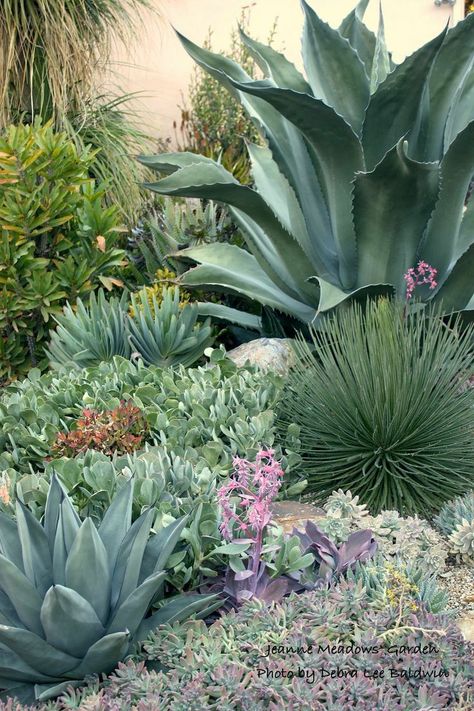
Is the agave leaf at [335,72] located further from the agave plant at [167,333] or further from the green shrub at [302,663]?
the green shrub at [302,663]

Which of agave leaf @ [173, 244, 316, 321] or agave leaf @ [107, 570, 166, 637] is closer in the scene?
agave leaf @ [107, 570, 166, 637]

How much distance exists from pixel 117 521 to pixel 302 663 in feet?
1.96

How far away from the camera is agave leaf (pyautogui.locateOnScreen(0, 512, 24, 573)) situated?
6.77ft

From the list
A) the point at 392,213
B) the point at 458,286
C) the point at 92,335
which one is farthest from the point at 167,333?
the point at 458,286

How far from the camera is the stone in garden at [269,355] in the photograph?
12.4ft

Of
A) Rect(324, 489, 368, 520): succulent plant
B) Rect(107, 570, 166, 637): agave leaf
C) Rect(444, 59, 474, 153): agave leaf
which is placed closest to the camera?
Rect(107, 570, 166, 637): agave leaf

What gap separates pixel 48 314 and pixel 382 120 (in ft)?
6.57

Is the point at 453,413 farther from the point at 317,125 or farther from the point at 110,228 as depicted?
the point at 110,228

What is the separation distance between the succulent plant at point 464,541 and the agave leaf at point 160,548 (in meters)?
0.94

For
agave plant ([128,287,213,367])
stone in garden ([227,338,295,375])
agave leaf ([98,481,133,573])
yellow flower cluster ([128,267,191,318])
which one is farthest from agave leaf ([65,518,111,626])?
yellow flower cluster ([128,267,191,318])

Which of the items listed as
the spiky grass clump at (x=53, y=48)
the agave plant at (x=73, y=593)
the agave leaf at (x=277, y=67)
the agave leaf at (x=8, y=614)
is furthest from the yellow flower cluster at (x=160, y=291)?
the agave leaf at (x=8, y=614)

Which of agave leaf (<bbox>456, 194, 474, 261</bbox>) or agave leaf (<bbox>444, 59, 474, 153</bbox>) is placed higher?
agave leaf (<bbox>444, 59, 474, 153</bbox>)

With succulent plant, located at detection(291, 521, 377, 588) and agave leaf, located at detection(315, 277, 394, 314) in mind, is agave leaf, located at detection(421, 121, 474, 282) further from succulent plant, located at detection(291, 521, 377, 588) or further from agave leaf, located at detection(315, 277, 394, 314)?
succulent plant, located at detection(291, 521, 377, 588)

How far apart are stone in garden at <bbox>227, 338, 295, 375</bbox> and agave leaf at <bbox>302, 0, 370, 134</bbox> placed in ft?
3.50
